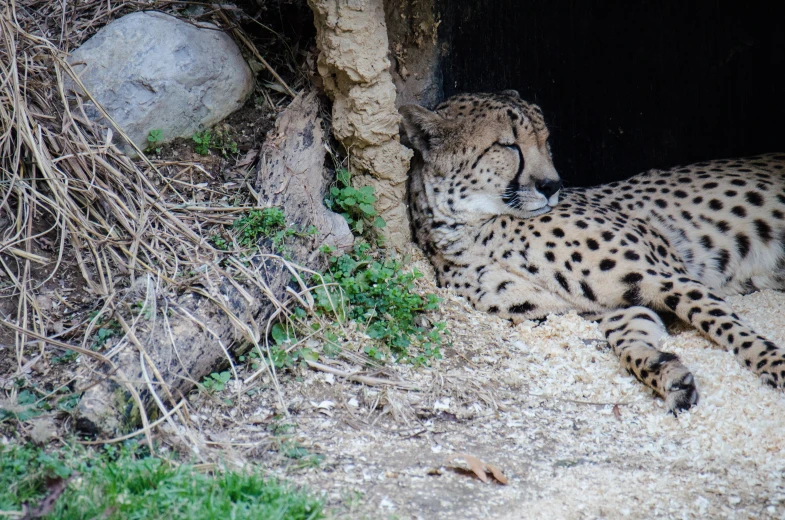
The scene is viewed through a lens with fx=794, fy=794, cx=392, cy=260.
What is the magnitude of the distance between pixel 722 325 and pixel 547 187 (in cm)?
140

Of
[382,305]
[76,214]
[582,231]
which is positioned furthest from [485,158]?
[76,214]

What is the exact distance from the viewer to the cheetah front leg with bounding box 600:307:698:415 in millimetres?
4133

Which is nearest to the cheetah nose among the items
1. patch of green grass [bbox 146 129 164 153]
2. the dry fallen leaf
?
the dry fallen leaf

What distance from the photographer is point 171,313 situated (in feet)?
12.8

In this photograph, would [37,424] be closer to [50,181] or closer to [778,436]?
[50,181]

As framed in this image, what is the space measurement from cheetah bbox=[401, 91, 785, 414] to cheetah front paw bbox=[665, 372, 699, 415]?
0.37m

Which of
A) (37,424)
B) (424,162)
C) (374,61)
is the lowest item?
(37,424)

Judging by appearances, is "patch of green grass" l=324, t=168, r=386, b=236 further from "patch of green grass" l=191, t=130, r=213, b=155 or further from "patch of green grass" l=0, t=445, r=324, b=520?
"patch of green grass" l=0, t=445, r=324, b=520

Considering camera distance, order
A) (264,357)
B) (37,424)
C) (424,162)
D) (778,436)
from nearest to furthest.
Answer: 1. (37,424)
2. (778,436)
3. (264,357)
4. (424,162)

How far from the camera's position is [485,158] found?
5.36 metres

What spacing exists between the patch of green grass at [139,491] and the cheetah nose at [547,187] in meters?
2.90

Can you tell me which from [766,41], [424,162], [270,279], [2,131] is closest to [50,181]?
[2,131]

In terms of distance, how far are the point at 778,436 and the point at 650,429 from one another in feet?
1.90

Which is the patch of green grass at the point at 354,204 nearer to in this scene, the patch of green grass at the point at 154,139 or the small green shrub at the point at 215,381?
the patch of green grass at the point at 154,139
